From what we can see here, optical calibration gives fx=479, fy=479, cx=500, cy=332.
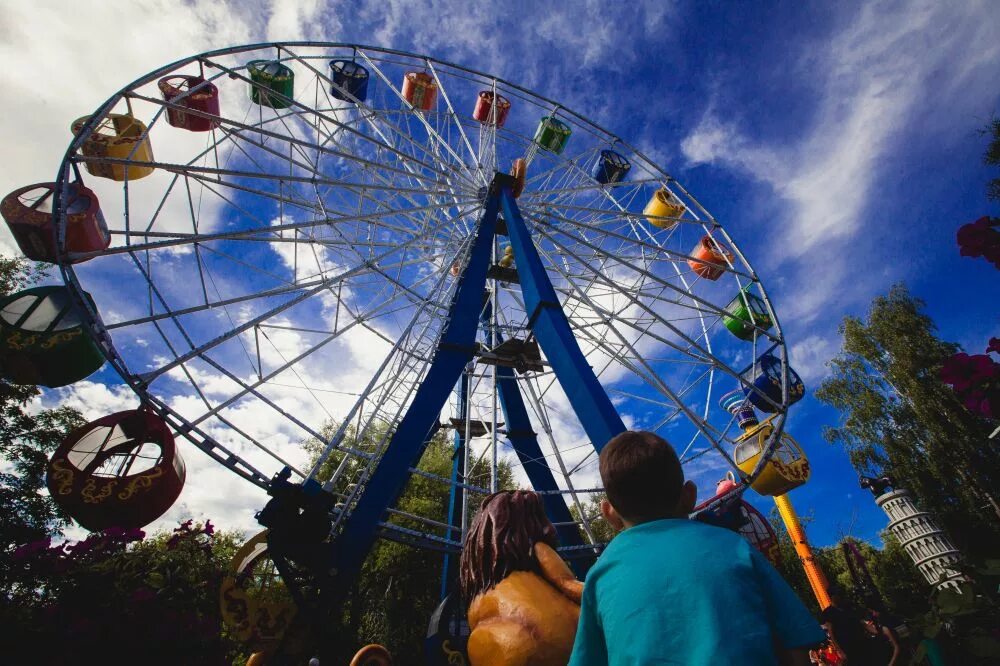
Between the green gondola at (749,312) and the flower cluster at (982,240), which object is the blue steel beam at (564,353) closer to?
the flower cluster at (982,240)

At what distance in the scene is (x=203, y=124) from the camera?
9680mm

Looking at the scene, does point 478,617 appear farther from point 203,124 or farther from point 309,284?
point 203,124

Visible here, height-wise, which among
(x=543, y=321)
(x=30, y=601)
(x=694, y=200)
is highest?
(x=694, y=200)

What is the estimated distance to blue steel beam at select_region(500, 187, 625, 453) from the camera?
5344 millimetres

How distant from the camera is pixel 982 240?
2143 millimetres

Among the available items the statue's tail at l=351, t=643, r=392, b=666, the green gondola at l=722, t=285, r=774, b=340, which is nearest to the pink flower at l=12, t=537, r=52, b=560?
the statue's tail at l=351, t=643, r=392, b=666

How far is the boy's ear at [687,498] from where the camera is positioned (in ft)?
4.55

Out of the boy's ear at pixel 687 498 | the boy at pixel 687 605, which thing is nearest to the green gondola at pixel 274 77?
the boy's ear at pixel 687 498

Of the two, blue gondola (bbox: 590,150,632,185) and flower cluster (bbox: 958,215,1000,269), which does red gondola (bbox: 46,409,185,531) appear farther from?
blue gondola (bbox: 590,150,632,185)

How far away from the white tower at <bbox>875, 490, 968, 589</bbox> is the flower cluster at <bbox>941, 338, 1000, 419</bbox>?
19904mm

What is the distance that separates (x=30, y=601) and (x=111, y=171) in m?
6.56

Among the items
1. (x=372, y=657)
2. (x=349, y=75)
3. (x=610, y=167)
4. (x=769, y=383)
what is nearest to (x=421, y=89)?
(x=349, y=75)

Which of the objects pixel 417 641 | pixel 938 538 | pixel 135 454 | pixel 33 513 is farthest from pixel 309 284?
pixel 938 538

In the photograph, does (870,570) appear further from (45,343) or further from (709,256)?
(45,343)
